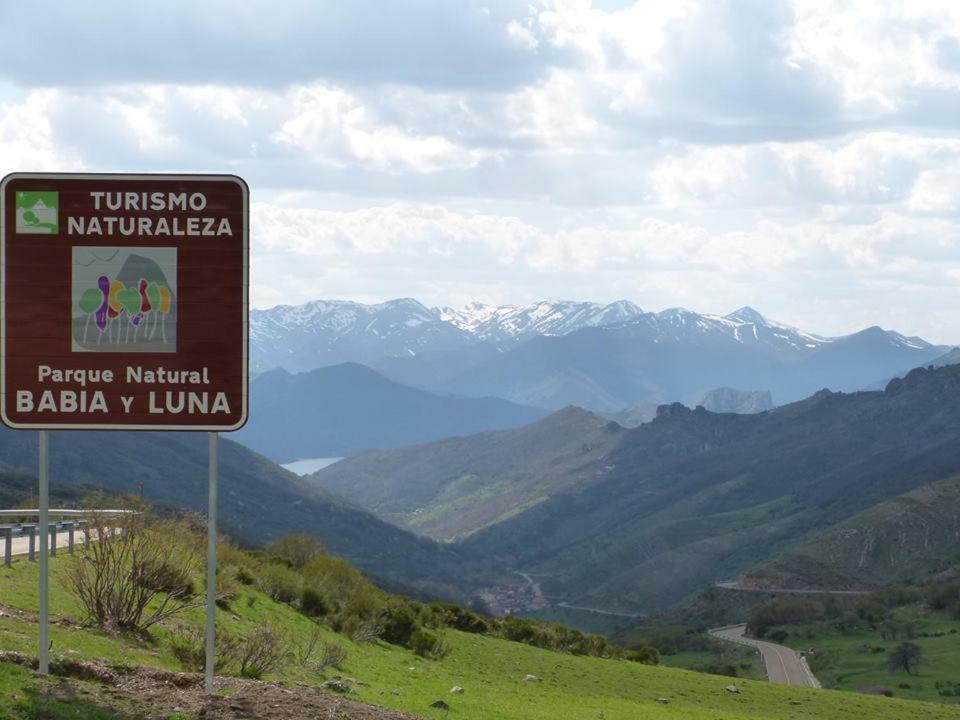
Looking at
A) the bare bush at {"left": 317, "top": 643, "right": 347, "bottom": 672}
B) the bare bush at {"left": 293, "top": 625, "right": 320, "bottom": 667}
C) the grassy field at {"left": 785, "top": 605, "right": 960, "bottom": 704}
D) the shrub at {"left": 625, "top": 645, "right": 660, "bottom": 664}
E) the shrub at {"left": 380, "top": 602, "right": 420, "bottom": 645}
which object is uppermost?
the bare bush at {"left": 293, "top": 625, "right": 320, "bottom": 667}

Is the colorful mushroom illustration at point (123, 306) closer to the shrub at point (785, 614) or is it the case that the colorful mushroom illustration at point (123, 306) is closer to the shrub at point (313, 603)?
the shrub at point (313, 603)

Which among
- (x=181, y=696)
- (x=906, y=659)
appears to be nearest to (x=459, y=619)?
(x=181, y=696)

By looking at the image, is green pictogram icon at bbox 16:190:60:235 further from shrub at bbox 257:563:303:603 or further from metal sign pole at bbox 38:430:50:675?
shrub at bbox 257:563:303:603

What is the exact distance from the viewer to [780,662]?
3681 inches

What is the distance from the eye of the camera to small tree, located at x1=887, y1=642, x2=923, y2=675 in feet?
270

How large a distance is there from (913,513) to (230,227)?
607 ft

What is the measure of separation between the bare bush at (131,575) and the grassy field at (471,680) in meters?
0.46

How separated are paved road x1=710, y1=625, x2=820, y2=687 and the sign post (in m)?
54.9

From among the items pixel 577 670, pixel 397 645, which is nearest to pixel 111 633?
pixel 397 645

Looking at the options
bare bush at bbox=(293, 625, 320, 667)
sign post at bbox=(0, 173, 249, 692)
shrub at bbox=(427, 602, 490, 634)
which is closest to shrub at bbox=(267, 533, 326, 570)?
shrub at bbox=(427, 602, 490, 634)

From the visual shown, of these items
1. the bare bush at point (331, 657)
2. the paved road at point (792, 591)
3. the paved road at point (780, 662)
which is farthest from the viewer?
the paved road at point (792, 591)

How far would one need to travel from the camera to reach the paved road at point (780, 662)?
3217 inches

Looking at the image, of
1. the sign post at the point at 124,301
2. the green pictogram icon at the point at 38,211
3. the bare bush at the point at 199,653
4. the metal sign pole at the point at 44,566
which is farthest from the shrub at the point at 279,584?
the green pictogram icon at the point at 38,211

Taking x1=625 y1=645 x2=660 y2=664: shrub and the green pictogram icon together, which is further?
x1=625 y1=645 x2=660 y2=664: shrub
